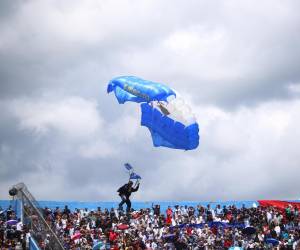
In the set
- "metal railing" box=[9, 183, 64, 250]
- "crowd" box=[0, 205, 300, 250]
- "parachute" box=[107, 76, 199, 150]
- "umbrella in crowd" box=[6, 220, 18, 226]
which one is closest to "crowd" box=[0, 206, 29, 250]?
"umbrella in crowd" box=[6, 220, 18, 226]

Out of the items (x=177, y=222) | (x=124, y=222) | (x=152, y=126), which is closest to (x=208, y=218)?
(x=177, y=222)

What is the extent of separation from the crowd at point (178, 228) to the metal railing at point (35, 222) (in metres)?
2.77

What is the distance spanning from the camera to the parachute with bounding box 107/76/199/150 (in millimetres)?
33844

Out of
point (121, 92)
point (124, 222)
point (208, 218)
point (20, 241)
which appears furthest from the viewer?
point (208, 218)

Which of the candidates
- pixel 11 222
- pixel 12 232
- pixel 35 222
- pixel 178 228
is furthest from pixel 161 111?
pixel 12 232

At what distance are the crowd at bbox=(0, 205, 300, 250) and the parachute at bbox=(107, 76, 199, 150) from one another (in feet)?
18.4

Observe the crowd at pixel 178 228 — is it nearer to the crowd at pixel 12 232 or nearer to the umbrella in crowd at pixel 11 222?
the crowd at pixel 12 232

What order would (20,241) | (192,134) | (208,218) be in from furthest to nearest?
(208,218), (192,134), (20,241)

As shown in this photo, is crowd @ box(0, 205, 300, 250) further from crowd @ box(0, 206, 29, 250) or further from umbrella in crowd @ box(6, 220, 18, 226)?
umbrella in crowd @ box(6, 220, 18, 226)

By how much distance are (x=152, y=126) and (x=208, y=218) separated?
9270 millimetres

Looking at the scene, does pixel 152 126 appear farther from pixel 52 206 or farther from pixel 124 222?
pixel 52 206

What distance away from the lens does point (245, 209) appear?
1806 inches

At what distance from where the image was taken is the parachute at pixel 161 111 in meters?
33.8

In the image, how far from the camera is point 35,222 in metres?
29.8
